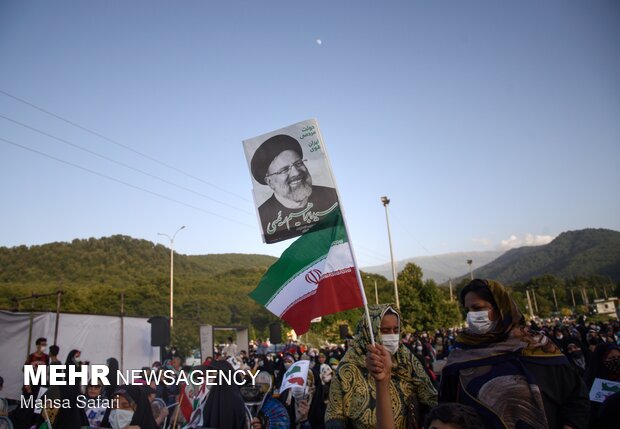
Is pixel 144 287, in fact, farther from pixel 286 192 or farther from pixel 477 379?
pixel 477 379

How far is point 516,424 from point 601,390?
5.14ft

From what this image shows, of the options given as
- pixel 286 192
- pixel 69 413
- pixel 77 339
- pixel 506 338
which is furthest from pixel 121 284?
pixel 506 338

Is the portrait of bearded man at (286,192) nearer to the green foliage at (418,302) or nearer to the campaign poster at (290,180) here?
the campaign poster at (290,180)

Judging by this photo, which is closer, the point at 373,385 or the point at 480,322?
the point at 480,322

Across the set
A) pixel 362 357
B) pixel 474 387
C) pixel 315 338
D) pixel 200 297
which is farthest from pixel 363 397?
pixel 200 297

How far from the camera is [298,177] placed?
3305 mm

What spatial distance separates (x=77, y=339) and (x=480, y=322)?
16.3 meters

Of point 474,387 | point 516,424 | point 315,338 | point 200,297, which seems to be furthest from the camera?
point 200,297

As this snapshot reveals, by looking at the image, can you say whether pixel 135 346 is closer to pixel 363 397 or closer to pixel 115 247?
pixel 363 397

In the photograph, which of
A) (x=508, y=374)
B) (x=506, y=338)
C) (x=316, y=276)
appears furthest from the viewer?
(x=316, y=276)

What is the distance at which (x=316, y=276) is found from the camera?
3504mm

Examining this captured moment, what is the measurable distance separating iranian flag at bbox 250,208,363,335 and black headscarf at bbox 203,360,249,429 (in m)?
2.29

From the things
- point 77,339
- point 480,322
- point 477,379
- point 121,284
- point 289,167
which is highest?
point 121,284

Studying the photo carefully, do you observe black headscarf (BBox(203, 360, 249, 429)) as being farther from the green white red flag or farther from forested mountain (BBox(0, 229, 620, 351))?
forested mountain (BBox(0, 229, 620, 351))
